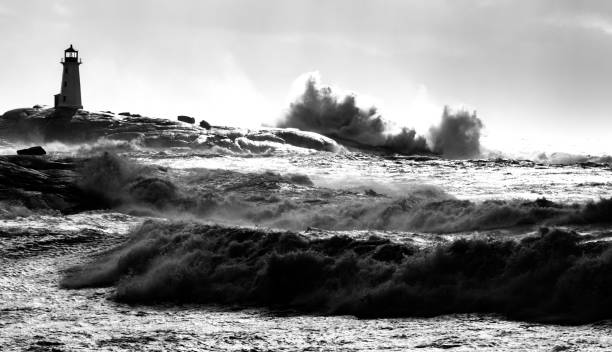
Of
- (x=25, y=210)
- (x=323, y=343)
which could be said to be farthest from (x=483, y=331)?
(x=25, y=210)

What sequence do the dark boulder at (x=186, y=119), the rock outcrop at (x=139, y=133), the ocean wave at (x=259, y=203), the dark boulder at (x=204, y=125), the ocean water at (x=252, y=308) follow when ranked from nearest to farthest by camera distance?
the ocean water at (x=252, y=308)
the ocean wave at (x=259, y=203)
the rock outcrop at (x=139, y=133)
the dark boulder at (x=204, y=125)
the dark boulder at (x=186, y=119)

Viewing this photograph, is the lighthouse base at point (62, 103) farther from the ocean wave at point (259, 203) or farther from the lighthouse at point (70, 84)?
the ocean wave at point (259, 203)

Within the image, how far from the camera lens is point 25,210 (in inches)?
668

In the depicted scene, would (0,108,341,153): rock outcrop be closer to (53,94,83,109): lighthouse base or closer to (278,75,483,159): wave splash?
(53,94,83,109): lighthouse base

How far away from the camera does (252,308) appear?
980 centimetres

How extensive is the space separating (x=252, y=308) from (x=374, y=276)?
145 centimetres

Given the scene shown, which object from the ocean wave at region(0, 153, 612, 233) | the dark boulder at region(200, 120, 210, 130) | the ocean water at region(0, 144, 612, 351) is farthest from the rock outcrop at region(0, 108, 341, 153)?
the ocean wave at region(0, 153, 612, 233)

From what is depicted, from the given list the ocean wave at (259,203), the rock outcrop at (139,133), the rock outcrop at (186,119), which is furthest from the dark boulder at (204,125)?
the ocean wave at (259,203)

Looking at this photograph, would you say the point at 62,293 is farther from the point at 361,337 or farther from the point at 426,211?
the point at 426,211

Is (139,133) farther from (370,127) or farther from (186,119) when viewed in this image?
(370,127)

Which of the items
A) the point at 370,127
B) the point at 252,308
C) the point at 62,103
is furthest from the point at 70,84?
the point at 252,308

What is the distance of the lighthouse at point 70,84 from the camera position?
208ft

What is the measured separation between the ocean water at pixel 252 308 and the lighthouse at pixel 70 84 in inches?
1471

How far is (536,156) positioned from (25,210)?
50975 millimetres
